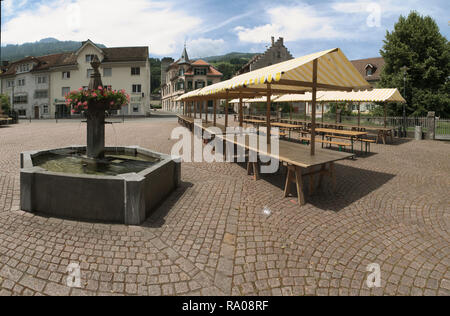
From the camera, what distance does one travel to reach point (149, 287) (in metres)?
3.09

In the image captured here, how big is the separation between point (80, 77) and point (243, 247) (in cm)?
5063

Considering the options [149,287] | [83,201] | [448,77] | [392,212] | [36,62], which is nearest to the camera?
[149,287]

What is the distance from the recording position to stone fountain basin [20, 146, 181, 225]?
4582mm

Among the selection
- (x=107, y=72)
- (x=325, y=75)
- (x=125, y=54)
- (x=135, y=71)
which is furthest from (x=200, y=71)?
(x=325, y=75)

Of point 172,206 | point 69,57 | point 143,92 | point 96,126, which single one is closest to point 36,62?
point 69,57

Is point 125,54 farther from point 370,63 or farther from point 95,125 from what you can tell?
point 95,125

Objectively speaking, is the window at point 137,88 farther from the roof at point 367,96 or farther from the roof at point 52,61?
the roof at point 367,96

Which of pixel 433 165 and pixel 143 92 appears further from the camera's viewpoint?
pixel 143 92

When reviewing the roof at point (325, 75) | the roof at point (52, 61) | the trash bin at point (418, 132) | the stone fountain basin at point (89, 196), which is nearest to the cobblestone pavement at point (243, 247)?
the stone fountain basin at point (89, 196)

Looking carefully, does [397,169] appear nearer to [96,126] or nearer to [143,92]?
[96,126]

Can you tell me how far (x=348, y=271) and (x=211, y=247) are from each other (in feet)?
5.87

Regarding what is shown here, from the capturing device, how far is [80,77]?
1813 inches

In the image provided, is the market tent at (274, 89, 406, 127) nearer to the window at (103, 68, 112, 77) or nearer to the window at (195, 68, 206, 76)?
the window at (103, 68, 112, 77)
